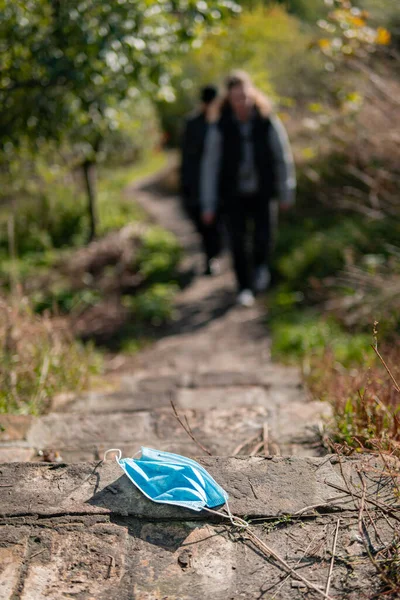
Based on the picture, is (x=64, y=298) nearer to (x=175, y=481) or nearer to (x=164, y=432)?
(x=164, y=432)

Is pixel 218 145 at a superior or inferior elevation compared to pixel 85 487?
inferior

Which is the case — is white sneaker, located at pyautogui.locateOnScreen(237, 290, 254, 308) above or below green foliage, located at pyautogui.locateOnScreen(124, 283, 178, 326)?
above

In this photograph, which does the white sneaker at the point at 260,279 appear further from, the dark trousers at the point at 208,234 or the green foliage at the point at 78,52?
the green foliage at the point at 78,52

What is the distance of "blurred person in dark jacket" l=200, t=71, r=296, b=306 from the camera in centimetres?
559

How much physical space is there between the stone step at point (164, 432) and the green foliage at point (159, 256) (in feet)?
14.5

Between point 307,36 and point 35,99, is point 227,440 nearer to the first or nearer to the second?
point 35,99

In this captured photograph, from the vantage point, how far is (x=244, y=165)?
5.71 meters

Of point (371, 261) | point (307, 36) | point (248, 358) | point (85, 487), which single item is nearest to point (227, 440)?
point (85, 487)

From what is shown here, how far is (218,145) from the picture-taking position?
577cm

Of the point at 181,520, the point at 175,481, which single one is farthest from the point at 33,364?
the point at 181,520

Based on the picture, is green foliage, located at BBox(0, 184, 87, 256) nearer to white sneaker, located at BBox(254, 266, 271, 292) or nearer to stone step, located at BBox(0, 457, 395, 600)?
white sneaker, located at BBox(254, 266, 271, 292)

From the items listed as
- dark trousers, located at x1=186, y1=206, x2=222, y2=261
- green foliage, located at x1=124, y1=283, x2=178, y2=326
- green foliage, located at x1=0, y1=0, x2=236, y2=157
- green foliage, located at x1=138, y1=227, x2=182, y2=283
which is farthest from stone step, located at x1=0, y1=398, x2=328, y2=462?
green foliage, located at x1=138, y1=227, x2=182, y2=283

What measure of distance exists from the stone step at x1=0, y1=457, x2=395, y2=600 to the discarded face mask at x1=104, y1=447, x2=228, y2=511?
3 cm

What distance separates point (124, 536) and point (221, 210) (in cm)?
499
